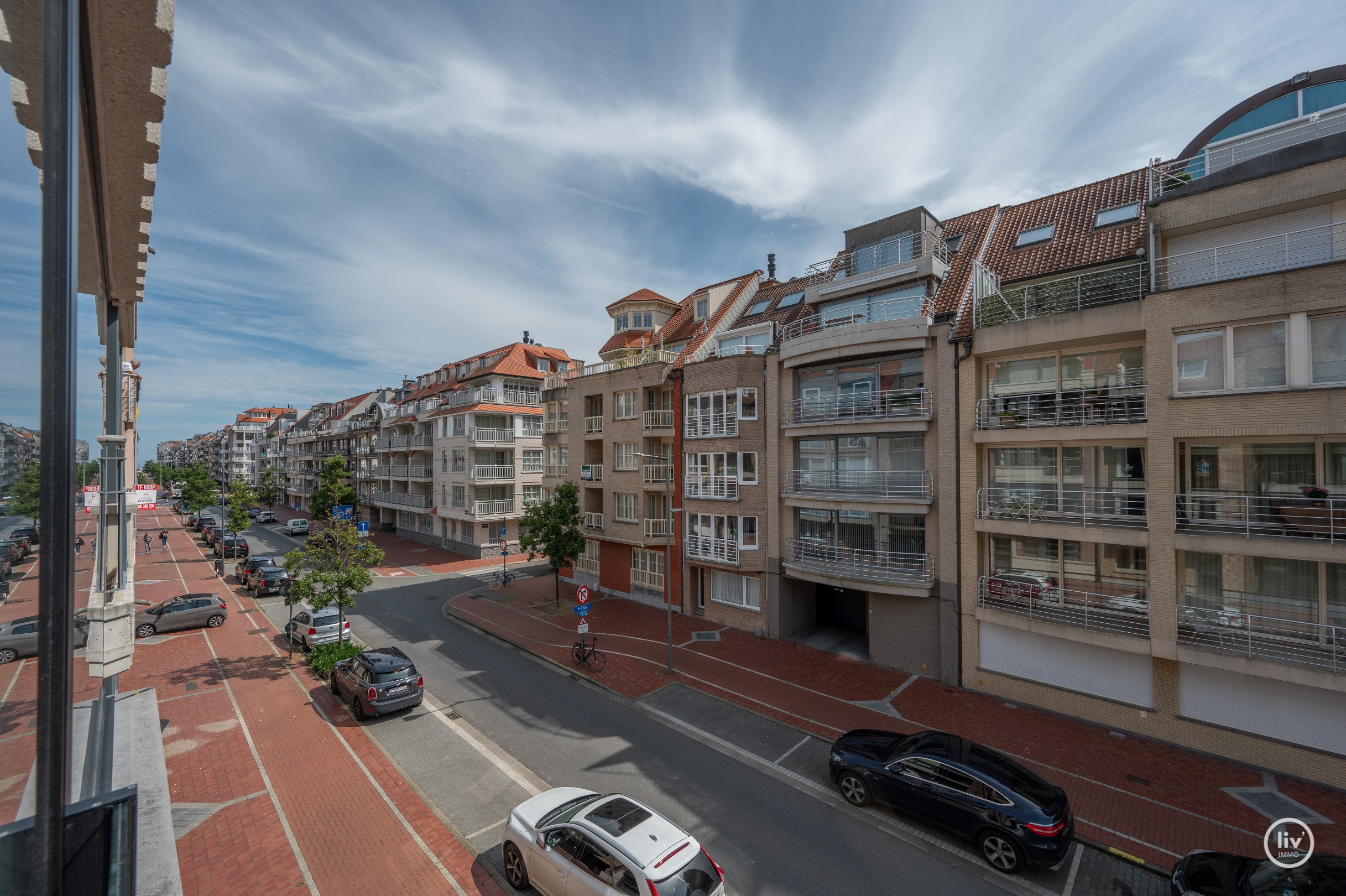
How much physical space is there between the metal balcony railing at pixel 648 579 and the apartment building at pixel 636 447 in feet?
0.12

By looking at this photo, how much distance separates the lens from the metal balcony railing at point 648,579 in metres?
26.4

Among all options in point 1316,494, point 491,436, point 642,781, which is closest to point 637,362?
point 491,436

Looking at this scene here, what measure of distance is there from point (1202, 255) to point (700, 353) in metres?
16.9

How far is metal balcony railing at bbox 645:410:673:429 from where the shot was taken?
2566 centimetres

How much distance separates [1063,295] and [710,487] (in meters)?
13.5

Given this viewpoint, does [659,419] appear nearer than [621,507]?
Yes

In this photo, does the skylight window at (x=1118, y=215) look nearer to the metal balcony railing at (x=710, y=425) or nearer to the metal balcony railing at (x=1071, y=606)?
the metal balcony railing at (x=1071, y=606)

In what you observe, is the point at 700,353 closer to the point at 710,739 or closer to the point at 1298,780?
the point at 710,739

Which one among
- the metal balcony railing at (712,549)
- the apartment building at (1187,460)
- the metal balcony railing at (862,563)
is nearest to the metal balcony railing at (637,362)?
the metal balcony railing at (712,549)

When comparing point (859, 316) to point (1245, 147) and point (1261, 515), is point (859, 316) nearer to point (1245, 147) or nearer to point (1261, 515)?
point (1245, 147)

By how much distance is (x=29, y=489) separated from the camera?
212cm

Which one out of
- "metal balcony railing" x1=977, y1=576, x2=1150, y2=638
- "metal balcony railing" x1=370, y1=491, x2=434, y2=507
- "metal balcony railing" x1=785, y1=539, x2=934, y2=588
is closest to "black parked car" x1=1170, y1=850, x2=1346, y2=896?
"metal balcony railing" x1=977, y1=576, x2=1150, y2=638

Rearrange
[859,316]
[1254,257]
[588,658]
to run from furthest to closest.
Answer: [859,316]
[588,658]
[1254,257]

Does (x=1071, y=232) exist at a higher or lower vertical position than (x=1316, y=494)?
higher
